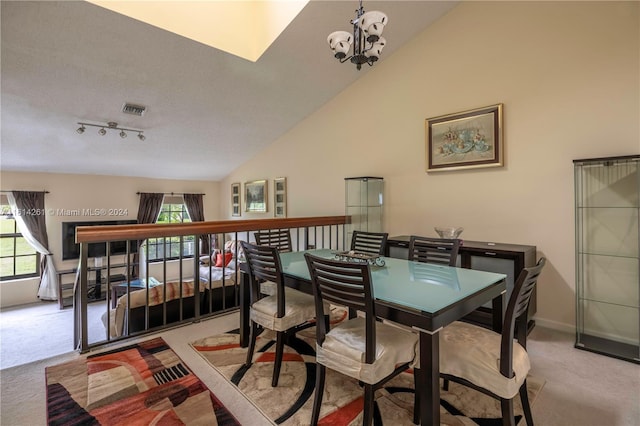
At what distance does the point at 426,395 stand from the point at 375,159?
3.32 m

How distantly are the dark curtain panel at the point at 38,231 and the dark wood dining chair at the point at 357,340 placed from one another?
23.9 feet

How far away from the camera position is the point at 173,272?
26.5ft

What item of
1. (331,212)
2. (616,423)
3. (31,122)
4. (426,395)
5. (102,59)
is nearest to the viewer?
(426,395)

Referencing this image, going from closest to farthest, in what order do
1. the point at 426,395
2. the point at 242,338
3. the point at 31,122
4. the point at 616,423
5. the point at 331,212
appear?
the point at 426,395 < the point at 616,423 < the point at 242,338 < the point at 31,122 < the point at 331,212

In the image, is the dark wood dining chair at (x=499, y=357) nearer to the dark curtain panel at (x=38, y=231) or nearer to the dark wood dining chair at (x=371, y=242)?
the dark wood dining chair at (x=371, y=242)

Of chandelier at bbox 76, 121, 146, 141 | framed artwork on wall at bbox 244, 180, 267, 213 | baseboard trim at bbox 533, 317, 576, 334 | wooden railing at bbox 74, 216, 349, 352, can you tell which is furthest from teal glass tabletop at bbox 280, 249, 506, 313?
framed artwork on wall at bbox 244, 180, 267, 213

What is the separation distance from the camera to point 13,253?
629 cm

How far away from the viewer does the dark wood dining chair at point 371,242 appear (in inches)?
112

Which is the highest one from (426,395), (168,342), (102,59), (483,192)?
(102,59)

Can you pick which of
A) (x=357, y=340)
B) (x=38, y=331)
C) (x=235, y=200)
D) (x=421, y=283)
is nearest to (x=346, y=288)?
(x=357, y=340)

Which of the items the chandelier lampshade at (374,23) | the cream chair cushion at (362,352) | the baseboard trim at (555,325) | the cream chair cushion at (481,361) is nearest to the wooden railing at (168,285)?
the cream chair cushion at (362,352)

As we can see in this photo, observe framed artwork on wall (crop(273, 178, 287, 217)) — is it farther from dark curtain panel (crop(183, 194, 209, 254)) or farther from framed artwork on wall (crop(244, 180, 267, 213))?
dark curtain panel (crop(183, 194, 209, 254))

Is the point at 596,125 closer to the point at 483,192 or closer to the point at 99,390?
the point at 483,192

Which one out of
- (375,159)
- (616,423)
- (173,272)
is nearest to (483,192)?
(375,159)
